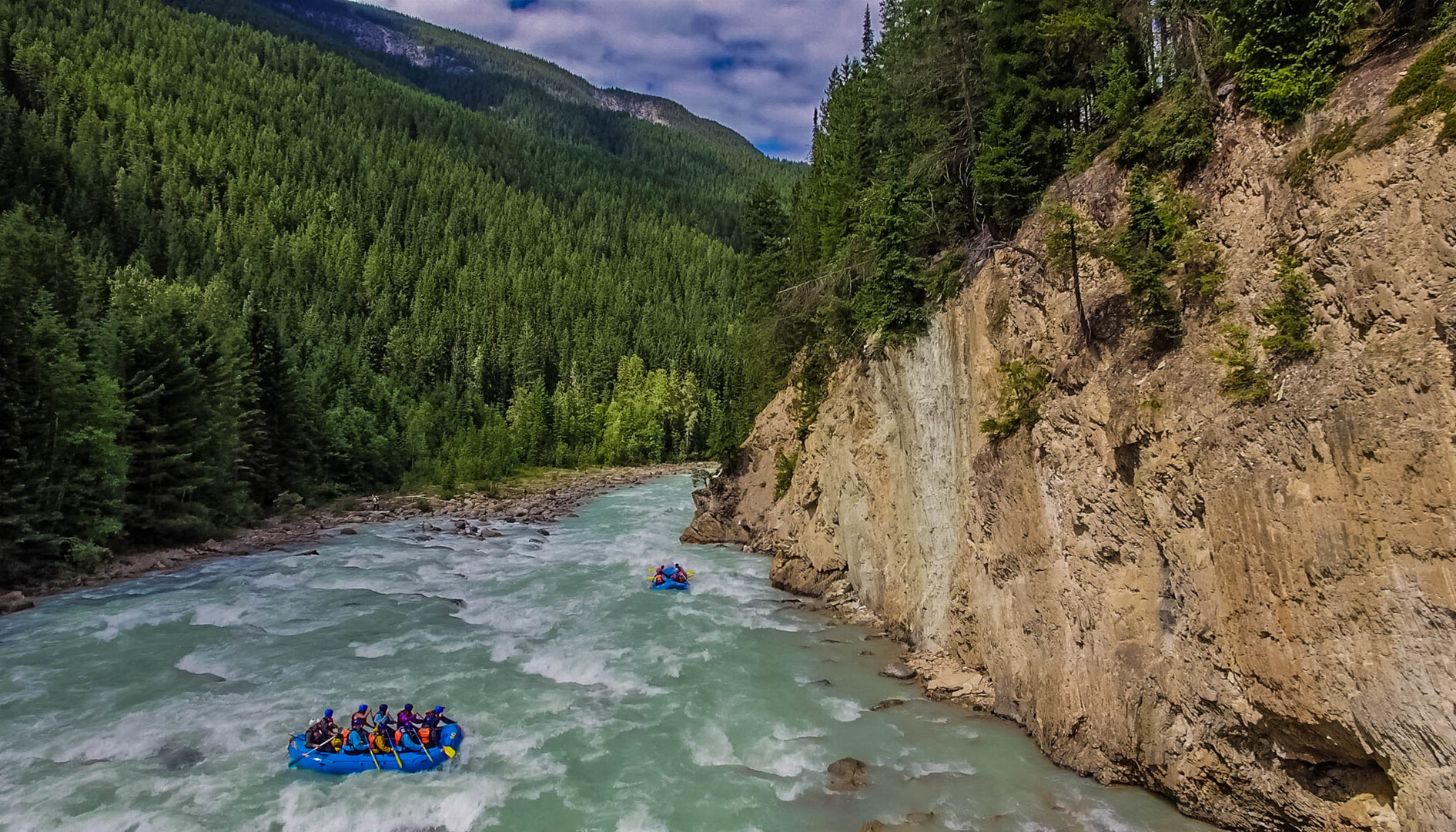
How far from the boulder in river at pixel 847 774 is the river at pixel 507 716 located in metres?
0.21

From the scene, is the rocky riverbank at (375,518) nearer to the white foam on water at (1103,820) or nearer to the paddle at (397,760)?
the paddle at (397,760)

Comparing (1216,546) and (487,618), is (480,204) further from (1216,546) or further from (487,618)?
(1216,546)

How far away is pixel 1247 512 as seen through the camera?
10.0 meters

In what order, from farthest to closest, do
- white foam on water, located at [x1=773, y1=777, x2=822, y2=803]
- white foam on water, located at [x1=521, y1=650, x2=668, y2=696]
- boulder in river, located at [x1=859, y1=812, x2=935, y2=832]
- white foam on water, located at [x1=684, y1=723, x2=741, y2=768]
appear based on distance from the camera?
white foam on water, located at [x1=521, y1=650, x2=668, y2=696] → white foam on water, located at [x1=684, y1=723, x2=741, y2=768] → white foam on water, located at [x1=773, y1=777, x2=822, y2=803] → boulder in river, located at [x1=859, y1=812, x2=935, y2=832]

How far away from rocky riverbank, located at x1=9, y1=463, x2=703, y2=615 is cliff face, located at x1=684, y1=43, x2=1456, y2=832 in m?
31.8

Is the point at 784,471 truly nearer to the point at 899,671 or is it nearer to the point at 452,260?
the point at 899,671

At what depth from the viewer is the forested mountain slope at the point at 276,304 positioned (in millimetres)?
31438

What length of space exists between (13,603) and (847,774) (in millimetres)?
28363

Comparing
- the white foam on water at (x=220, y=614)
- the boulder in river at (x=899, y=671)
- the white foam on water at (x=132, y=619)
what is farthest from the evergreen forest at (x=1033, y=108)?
the white foam on water at (x=132, y=619)

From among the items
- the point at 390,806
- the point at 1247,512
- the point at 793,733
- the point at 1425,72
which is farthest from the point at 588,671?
the point at 1425,72

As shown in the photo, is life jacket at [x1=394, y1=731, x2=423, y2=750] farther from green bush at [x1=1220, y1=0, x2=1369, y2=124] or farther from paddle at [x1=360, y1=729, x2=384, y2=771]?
green bush at [x1=1220, y1=0, x2=1369, y2=124]

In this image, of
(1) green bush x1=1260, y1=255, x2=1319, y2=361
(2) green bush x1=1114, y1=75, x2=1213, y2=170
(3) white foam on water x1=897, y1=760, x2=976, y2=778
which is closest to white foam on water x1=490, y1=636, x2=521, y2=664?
(3) white foam on water x1=897, y1=760, x2=976, y2=778

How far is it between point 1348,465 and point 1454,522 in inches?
46.6

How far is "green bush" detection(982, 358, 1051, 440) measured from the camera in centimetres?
1497
